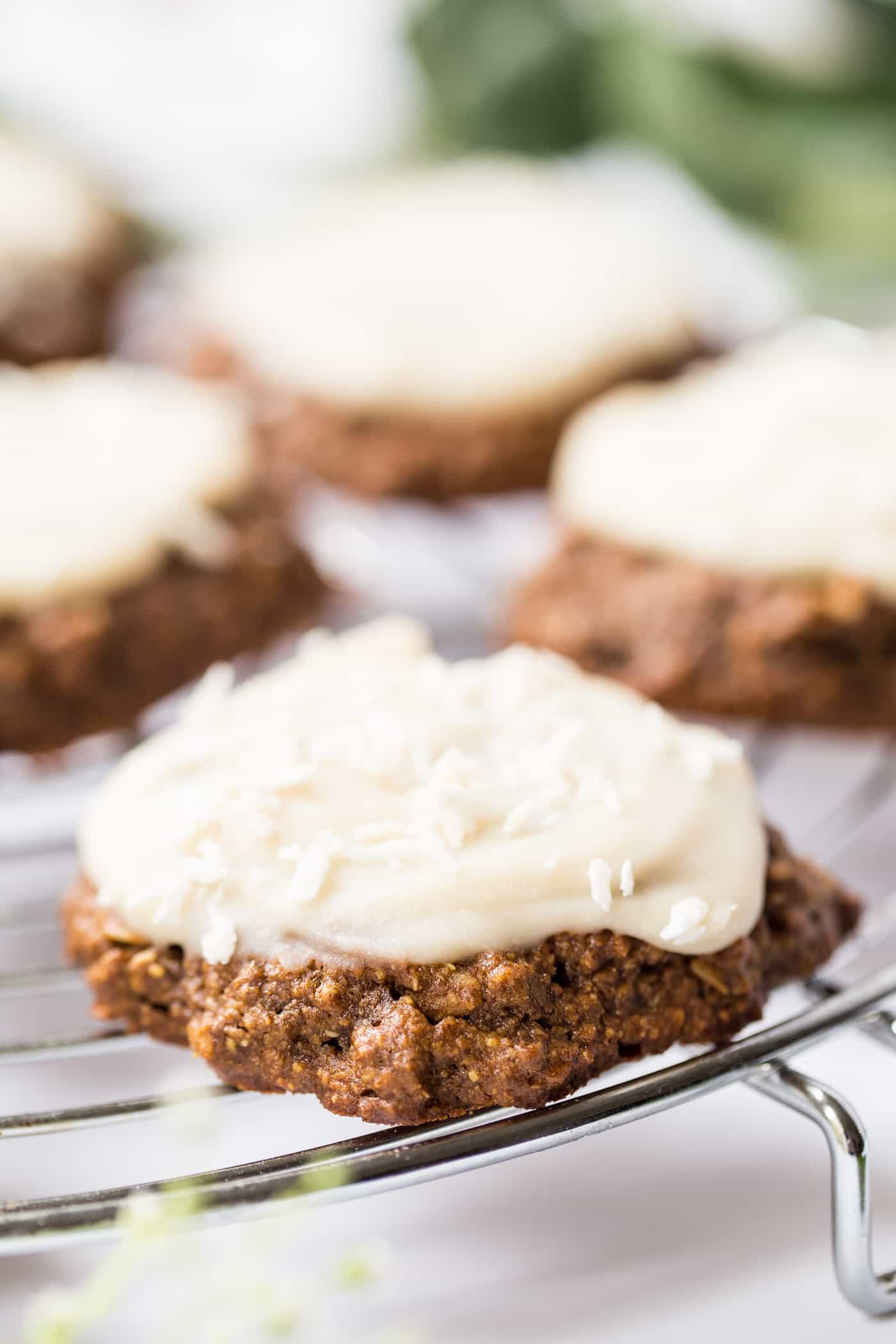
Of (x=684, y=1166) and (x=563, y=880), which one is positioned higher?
(x=563, y=880)

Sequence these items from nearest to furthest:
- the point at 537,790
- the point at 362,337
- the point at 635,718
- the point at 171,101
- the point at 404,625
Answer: the point at 537,790 → the point at 635,718 → the point at 404,625 → the point at 362,337 → the point at 171,101

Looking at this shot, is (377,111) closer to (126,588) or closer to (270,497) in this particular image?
(270,497)

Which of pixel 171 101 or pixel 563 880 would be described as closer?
pixel 563 880

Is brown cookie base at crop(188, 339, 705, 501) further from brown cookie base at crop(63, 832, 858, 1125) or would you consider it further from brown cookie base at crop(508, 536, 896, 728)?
brown cookie base at crop(63, 832, 858, 1125)

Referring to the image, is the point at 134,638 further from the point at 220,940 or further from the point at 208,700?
the point at 220,940

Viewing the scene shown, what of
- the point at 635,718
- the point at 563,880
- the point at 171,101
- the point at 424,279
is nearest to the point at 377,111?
the point at 171,101

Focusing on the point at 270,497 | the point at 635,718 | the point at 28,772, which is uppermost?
the point at 635,718

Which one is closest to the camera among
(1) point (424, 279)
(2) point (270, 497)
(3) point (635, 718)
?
(3) point (635, 718)
